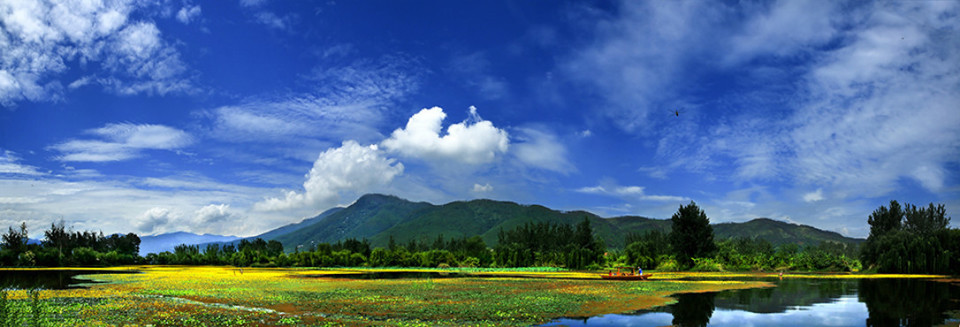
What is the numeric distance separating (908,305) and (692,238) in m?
50.9

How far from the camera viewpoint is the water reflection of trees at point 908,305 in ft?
68.0

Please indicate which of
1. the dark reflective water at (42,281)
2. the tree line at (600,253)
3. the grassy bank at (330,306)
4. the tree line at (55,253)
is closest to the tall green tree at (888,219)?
the tree line at (600,253)

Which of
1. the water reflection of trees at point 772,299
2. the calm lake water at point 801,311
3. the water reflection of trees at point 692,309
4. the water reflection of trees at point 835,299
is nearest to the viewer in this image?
the calm lake water at point 801,311

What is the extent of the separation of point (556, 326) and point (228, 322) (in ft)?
40.1

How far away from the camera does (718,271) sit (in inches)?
2763

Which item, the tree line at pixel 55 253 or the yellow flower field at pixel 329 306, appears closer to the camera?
the yellow flower field at pixel 329 306

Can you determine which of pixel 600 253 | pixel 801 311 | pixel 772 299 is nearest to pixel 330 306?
pixel 801 311

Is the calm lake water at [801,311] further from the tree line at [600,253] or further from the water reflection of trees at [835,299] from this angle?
the tree line at [600,253]

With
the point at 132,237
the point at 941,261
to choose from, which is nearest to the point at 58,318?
the point at 941,261

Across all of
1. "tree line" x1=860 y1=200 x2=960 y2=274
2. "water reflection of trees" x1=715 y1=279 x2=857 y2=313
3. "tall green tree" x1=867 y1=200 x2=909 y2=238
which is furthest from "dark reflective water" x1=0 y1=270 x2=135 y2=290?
"tall green tree" x1=867 y1=200 x2=909 y2=238

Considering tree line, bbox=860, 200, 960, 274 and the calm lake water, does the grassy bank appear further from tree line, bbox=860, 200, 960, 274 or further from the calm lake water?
tree line, bbox=860, 200, 960, 274

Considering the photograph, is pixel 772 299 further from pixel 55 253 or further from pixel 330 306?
pixel 55 253

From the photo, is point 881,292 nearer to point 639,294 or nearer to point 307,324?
point 639,294

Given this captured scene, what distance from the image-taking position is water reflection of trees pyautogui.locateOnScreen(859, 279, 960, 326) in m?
20.7
